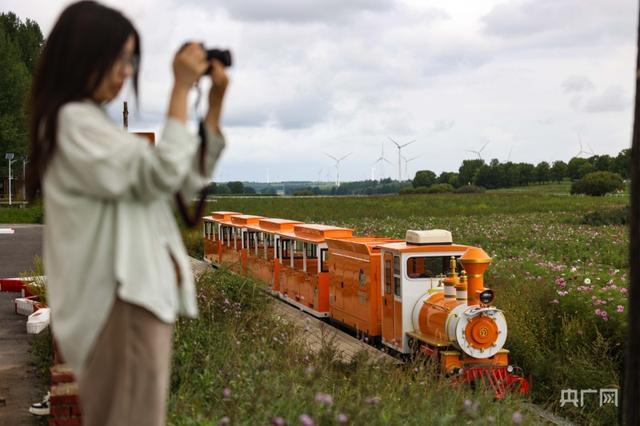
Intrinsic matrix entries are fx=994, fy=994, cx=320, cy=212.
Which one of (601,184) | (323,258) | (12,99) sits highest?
(12,99)

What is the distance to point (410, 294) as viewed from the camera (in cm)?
1436

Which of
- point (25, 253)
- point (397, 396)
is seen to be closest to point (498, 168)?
point (25, 253)

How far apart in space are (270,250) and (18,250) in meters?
15.4

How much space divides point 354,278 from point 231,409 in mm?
10607

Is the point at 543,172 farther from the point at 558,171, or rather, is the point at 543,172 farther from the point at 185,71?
the point at 185,71

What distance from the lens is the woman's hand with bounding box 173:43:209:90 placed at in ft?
9.41

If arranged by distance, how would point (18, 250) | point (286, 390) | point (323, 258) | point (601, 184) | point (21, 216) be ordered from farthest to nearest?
point (601, 184) → point (21, 216) → point (18, 250) → point (323, 258) → point (286, 390)

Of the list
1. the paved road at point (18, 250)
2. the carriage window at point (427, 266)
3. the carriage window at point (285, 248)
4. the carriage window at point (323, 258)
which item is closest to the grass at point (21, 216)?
the paved road at point (18, 250)

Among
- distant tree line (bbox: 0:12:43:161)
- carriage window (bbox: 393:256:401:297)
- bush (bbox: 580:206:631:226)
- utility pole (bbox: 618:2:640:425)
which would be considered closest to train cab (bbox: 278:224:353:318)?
carriage window (bbox: 393:256:401:297)

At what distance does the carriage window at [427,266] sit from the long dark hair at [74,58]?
11.7 meters

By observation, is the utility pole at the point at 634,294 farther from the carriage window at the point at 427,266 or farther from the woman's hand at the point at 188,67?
the carriage window at the point at 427,266

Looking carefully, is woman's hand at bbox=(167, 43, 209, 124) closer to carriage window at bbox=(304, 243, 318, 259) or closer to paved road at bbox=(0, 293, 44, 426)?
paved road at bbox=(0, 293, 44, 426)

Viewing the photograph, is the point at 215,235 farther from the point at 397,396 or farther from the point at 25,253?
the point at 397,396

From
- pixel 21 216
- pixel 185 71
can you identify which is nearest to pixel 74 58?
pixel 185 71
